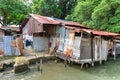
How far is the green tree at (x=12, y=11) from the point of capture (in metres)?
26.0

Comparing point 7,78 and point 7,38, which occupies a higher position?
point 7,38

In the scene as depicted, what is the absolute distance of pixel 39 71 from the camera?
1468 centimetres

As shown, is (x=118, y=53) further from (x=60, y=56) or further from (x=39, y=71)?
(x=39, y=71)

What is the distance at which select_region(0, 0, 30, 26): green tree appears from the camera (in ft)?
85.1

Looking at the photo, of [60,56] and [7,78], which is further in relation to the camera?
[60,56]

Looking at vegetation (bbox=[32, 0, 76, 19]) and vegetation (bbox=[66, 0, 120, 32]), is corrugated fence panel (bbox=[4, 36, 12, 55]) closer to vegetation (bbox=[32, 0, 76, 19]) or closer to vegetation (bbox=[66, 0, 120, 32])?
vegetation (bbox=[66, 0, 120, 32])

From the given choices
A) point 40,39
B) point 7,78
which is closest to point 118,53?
point 40,39

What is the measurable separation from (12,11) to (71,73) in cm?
1664

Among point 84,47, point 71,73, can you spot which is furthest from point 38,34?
point 71,73

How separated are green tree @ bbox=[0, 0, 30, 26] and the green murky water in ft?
45.1

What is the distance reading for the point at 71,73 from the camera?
14141mm

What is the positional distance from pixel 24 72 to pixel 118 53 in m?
11.5

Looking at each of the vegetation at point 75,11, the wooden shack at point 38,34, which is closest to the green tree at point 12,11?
the vegetation at point 75,11

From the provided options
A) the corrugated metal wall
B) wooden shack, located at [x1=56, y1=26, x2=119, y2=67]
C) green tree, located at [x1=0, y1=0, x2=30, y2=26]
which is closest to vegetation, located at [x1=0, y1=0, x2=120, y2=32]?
green tree, located at [x1=0, y1=0, x2=30, y2=26]
